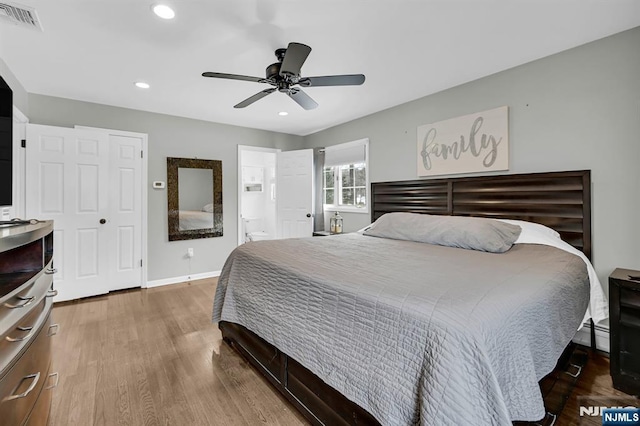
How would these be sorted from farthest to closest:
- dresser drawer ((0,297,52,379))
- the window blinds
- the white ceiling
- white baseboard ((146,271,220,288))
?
the window blinds, white baseboard ((146,271,220,288)), the white ceiling, dresser drawer ((0,297,52,379))

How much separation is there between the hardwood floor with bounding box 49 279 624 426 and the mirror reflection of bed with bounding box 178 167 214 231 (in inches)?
66.0

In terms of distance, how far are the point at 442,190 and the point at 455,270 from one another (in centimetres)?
196

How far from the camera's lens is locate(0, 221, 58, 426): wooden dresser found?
96 centimetres

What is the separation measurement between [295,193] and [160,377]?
3.55 meters

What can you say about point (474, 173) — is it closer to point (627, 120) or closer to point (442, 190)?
point (442, 190)

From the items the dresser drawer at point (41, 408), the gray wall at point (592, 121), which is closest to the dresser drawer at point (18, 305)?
the dresser drawer at point (41, 408)

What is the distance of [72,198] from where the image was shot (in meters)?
3.61

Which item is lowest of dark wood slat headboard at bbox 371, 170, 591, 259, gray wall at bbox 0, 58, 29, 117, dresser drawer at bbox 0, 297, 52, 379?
dresser drawer at bbox 0, 297, 52, 379

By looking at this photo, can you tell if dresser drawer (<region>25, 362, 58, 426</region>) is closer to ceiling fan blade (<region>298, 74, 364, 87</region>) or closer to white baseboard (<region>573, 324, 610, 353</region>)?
ceiling fan blade (<region>298, 74, 364, 87</region>)

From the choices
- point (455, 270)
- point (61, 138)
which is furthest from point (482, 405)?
point (61, 138)

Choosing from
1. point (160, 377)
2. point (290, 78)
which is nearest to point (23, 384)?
point (160, 377)

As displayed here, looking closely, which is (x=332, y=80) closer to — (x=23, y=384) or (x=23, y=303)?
(x=23, y=303)

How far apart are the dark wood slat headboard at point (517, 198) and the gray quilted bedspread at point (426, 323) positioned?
0.53 metres

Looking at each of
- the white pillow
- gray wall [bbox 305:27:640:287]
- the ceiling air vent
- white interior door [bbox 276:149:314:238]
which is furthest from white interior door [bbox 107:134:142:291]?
the white pillow
